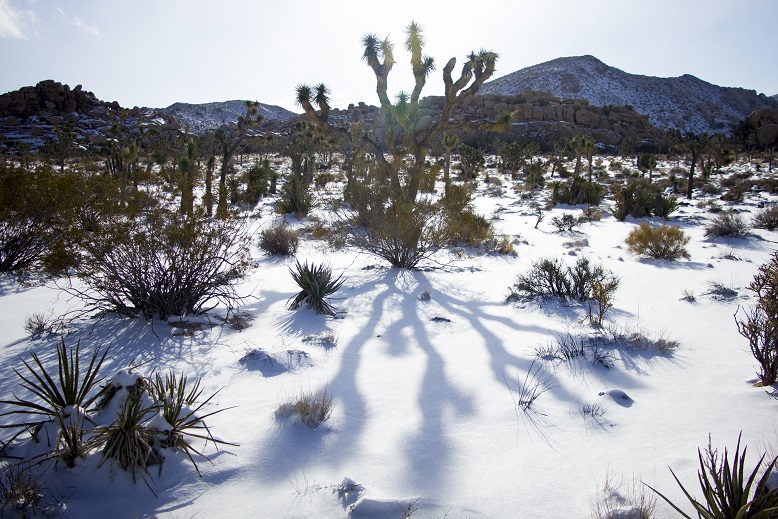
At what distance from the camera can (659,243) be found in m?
10.4

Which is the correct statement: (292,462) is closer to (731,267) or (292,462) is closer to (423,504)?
(423,504)

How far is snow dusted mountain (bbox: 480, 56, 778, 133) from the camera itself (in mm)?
80250

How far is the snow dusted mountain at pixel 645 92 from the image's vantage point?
80250 mm

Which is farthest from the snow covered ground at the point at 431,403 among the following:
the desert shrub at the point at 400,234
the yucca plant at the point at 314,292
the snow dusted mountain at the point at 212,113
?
the snow dusted mountain at the point at 212,113

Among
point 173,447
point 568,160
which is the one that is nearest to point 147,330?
point 173,447

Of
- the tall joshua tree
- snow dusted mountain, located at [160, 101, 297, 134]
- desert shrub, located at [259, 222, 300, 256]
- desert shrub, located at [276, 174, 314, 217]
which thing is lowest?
desert shrub, located at [259, 222, 300, 256]

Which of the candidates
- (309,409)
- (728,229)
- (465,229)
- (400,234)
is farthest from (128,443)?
(728,229)

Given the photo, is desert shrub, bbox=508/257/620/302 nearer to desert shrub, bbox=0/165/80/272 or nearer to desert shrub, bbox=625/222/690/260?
desert shrub, bbox=625/222/690/260

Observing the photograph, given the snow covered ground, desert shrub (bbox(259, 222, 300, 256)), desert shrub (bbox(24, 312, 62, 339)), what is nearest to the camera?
the snow covered ground

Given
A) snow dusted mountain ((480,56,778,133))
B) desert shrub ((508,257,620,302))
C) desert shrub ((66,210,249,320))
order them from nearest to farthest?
desert shrub ((66,210,249,320)) → desert shrub ((508,257,620,302)) → snow dusted mountain ((480,56,778,133))

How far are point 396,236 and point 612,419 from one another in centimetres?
638

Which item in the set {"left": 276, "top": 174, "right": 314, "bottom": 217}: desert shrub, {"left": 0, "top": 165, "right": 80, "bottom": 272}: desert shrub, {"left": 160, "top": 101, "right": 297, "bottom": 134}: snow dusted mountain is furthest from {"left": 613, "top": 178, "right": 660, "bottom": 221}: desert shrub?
{"left": 160, "top": 101, "right": 297, "bottom": 134}: snow dusted mountain

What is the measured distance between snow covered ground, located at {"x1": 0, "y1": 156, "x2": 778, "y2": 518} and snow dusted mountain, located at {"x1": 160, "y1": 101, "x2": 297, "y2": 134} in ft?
262

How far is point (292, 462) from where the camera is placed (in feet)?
→ 10.0
